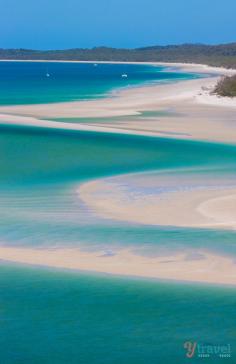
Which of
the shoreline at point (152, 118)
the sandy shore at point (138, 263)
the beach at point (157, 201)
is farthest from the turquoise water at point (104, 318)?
the shoreline at point (152, 118)

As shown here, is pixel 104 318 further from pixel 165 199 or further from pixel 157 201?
pixel 165 199

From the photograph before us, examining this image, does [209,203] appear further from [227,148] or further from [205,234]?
[227,148]

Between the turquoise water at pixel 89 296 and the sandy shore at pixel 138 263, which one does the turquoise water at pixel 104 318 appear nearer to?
the turquoise water at pixel 89 296

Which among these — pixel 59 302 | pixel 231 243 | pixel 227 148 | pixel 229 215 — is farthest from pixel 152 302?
pixel 227 148

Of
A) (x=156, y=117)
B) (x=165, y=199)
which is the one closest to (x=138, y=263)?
(x=165, y=199)

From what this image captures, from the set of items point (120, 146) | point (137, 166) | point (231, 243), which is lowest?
point (231, 243)

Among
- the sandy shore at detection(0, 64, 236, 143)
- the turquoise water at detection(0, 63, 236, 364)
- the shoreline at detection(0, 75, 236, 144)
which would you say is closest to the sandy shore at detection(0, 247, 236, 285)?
the turquoise water at detection(0, 63, 236, 364)

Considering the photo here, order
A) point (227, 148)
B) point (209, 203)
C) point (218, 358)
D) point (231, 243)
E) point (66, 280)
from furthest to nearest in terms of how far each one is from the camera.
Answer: point (227, 148) → point (209, 203) → point (231, 243) → point (66, 280) → point (218, 358)
